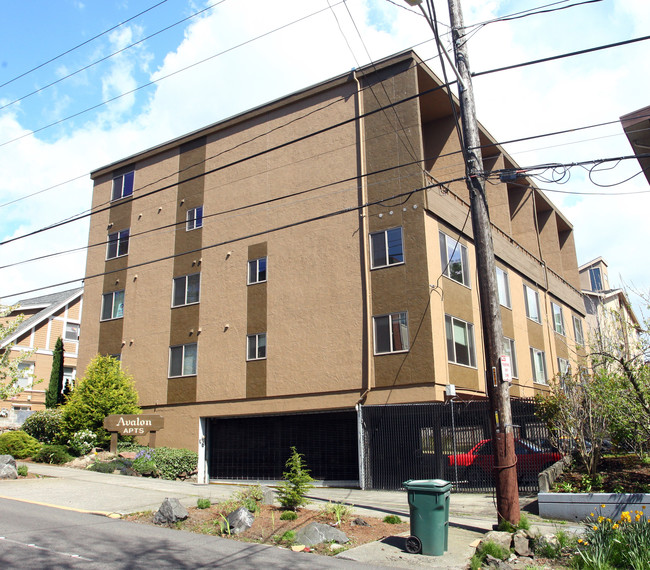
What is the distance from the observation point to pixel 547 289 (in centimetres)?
3206

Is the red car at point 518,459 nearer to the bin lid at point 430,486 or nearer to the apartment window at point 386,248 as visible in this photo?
the bin lid at point 430,486

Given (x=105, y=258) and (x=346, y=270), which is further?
(x=105, y=258)

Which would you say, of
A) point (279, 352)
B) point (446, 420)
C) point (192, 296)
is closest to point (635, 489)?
point (446, 420)

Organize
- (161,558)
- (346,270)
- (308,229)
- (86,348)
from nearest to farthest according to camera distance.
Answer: (161,558)
(346,270)
(308,229)
(86,348)

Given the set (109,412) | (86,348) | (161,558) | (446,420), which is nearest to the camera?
(161,558)

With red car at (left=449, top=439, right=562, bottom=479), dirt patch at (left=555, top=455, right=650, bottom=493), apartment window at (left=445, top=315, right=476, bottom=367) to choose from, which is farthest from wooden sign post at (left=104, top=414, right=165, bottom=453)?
dirt patch at (left=555, top=455, right=650, bottom=493)

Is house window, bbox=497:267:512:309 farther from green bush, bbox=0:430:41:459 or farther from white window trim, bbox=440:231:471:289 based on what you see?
green bush, bbox=0:430:41:459

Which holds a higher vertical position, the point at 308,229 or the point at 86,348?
the point at 308,229

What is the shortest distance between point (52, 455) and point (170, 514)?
12.6 m

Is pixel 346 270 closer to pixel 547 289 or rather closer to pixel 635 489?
pixel 635 489

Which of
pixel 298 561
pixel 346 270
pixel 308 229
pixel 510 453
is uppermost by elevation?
pixel 308 229

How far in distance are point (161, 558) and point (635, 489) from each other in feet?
32.0

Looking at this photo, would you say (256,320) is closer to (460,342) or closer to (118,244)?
(460,342)

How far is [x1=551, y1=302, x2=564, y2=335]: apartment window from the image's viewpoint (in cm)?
3246
